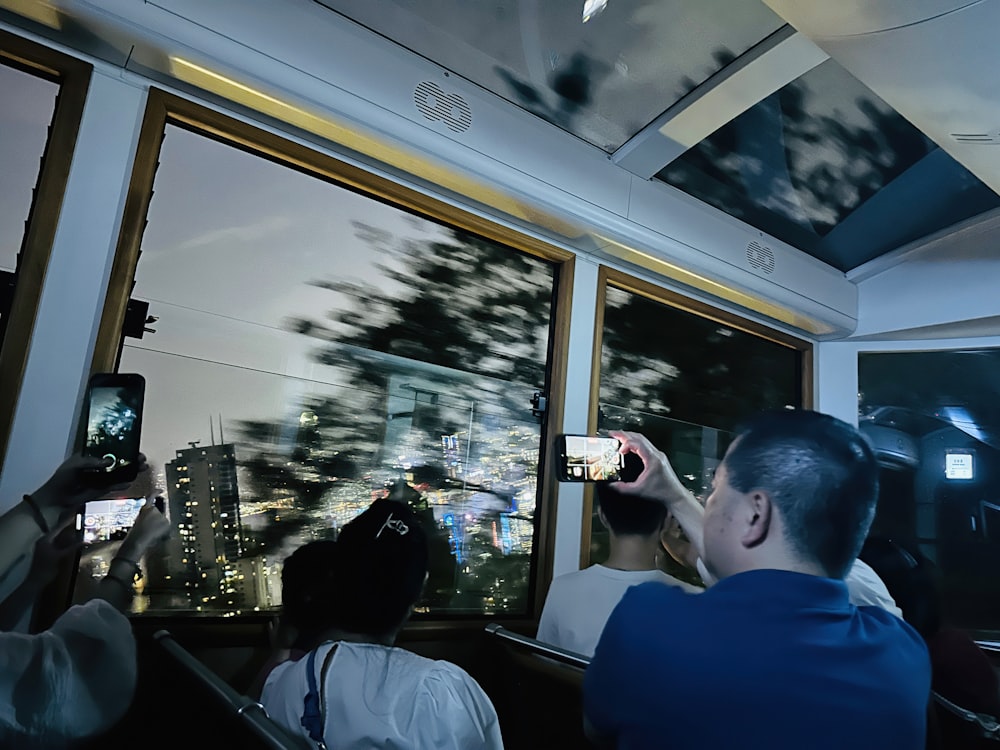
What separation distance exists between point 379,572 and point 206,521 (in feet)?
2.08

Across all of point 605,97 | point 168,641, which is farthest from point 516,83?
point 168,641

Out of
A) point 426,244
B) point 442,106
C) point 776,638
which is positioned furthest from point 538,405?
point 776,638

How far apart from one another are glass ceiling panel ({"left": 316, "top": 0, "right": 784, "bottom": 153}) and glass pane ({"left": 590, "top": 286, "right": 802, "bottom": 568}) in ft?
2.81

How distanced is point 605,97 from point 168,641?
193 cm

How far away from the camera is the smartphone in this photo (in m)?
1.24

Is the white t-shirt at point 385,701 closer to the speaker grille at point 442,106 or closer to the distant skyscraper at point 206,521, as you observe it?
the distant skyscraper at point 206,521

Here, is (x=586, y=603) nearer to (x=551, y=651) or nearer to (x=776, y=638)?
(x=551, y=651)

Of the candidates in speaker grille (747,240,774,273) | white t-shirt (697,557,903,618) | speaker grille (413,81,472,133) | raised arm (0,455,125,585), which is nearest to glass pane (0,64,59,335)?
raised arm (0,455,125,585)

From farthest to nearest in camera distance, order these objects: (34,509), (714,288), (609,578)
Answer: (714,288), (609,578), (34,509)

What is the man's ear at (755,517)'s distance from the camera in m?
0.96

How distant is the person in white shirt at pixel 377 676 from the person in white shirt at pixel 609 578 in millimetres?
554

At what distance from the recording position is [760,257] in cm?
304

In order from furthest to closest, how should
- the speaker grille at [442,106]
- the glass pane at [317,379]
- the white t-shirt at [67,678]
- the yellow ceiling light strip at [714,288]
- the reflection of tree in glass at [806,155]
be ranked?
1. the yellow ceiling light strip at [714,288]
2. the reflection of tree in glass at [806,155]
3. the speaker grille at [442,106]
4. the glass pane at [317,379]
5. the white t-shirt at [67,678]

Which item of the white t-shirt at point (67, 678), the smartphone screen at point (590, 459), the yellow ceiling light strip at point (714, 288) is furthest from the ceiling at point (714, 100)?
the white t-shirt at point (67, 678)
